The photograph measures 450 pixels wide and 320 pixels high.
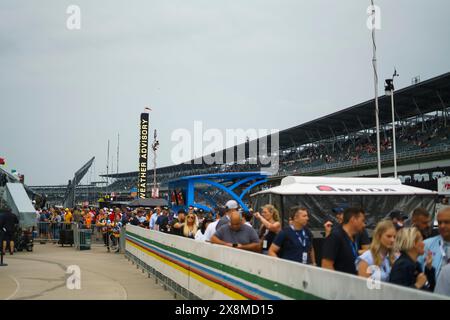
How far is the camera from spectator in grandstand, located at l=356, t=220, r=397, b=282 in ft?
16.1

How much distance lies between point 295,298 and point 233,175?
25096 millimetres

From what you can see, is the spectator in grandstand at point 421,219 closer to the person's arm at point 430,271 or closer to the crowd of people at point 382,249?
the crowd of people at point 382,249

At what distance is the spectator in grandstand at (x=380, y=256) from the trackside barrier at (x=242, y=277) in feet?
2.58

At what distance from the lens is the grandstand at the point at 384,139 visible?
44.9 meters

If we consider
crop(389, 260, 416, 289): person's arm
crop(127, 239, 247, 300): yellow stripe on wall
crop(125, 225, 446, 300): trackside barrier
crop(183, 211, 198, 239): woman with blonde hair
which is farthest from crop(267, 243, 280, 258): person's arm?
crop(183, 211, 198, 239): woman with blonde hair

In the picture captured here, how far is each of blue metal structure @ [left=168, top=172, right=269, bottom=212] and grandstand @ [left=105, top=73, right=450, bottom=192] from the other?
48.8ft

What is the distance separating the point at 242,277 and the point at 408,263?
2.17 metres

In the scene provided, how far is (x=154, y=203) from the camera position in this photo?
32.8 metres

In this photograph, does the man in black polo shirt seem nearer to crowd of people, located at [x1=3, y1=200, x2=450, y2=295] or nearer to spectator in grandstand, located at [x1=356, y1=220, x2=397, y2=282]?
crowd of people, located at [x1=3, y1=200, x2=450, y2=295]

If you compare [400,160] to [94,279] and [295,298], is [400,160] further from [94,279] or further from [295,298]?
[295,298]

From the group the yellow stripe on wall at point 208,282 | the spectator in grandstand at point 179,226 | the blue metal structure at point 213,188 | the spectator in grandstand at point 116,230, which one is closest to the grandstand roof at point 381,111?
the blue metal structure at point 213,188

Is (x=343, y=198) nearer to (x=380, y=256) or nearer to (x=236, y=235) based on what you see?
(x=236, y=235)

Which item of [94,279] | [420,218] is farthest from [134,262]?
[420,218]

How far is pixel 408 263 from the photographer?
441 centimetres
